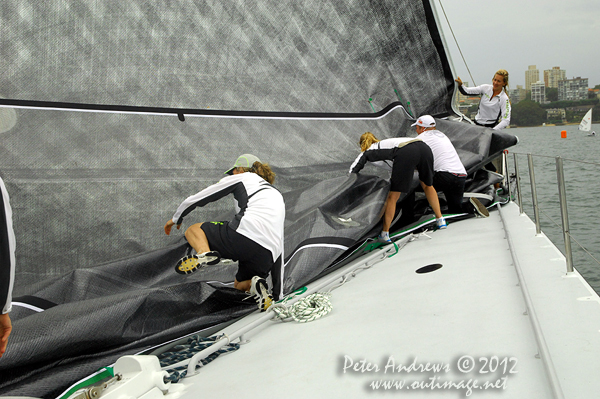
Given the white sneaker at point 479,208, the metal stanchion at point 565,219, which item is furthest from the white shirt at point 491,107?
the metal stanchion at point 565,219

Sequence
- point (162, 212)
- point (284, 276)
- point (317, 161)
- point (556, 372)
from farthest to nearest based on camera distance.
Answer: point (317, 161), point (162, 212), point (284, 276), point (556, 372)

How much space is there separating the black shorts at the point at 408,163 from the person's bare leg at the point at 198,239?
1735mm

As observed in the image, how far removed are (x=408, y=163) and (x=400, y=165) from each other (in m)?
0.06

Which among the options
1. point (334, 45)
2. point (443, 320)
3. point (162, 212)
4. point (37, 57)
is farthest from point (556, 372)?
point (334, 45)

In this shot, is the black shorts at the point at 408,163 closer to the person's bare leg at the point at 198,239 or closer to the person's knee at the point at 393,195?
the person's knee at the point at 393,195

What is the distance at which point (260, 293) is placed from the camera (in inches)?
94.8

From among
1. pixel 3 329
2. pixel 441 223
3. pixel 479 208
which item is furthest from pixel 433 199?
pixel 3 329

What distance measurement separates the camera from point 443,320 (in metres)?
1.92

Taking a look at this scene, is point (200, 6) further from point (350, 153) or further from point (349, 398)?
point (349, 398)

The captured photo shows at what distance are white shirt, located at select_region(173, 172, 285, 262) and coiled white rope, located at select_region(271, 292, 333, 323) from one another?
0.32 metres

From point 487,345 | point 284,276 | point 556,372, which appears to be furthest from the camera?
point 284,276

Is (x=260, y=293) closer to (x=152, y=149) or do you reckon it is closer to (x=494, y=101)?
(x=152, y=149)

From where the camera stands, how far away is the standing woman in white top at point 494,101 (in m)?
4.99

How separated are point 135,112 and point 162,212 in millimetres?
704
